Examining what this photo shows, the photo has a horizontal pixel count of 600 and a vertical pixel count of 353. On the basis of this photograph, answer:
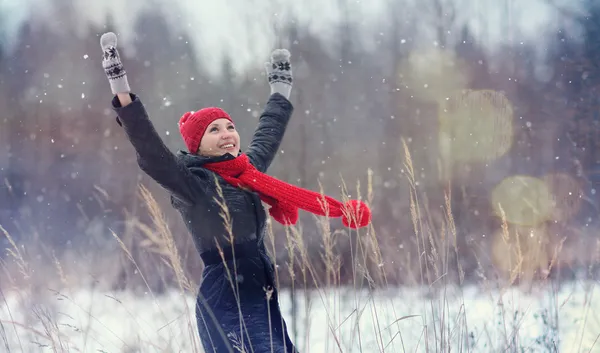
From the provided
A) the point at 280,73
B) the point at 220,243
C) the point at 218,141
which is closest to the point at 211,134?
the point at 218,141

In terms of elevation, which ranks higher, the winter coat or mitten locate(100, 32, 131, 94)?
mitten locate(100, 32, 131, 94)

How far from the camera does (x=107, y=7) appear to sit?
8.95 metres

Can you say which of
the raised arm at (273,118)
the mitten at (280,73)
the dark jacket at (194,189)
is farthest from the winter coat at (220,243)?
the mitten at (280,73)

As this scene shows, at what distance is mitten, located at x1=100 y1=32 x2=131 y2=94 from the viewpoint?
165 centimetres

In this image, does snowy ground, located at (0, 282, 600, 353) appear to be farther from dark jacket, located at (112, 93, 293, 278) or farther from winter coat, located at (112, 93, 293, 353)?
dark jacket, located at (112, 93, 293, 278)

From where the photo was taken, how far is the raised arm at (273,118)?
7.47ft

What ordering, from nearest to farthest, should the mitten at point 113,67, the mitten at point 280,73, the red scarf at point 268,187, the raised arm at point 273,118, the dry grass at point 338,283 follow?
the dry grass at point 338,283, the mitten at point 113,67, the red scarf at point 268,187, the raised arm at point 273,118, the mitten at point 280,73

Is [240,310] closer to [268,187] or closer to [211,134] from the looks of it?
[268,187]

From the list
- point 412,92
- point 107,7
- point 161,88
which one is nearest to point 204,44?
point 161,88

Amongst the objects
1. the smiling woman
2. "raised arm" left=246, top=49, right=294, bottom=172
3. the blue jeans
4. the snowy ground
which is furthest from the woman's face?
the snowy ground

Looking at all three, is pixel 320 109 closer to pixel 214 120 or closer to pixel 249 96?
pixel 249 96

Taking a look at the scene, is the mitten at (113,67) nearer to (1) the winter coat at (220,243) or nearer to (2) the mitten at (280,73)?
(1) the winter coat at (220,243)

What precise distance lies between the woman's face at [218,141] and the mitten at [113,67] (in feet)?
1.33

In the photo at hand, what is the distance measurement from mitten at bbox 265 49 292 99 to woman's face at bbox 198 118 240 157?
0.45m
